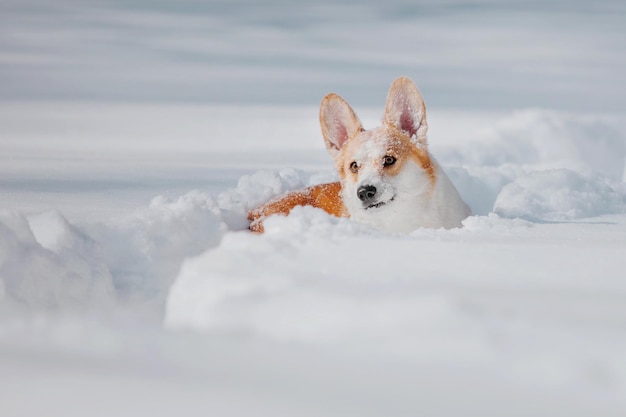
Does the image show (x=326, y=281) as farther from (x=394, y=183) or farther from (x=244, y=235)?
(x=394, y=183)

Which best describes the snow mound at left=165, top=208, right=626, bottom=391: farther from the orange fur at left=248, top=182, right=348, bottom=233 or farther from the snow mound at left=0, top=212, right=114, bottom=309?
the orange fur at left=248, top=182, right=348, bottom=233

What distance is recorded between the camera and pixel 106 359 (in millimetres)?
1992

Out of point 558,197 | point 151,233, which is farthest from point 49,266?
point 558,197

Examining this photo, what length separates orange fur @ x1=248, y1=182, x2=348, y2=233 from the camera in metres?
4.74

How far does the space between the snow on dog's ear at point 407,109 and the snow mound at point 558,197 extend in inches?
32.0

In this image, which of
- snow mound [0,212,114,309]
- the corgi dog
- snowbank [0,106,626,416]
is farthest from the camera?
the corgi dog

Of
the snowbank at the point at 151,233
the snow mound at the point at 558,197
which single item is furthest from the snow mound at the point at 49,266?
the snow mound at the point at 558,197

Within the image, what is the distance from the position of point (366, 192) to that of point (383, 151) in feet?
0.89

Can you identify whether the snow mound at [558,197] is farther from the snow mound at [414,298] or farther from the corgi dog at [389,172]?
the snow mound at [414,298]

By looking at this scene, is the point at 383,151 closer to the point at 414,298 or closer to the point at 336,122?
the point at 336,122

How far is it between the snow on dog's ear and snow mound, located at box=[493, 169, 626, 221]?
814mm

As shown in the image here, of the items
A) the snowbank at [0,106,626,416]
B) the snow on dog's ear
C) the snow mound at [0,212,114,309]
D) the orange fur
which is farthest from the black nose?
the snow mound at [0,212,114,309]

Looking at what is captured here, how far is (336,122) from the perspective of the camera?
15.8 feet

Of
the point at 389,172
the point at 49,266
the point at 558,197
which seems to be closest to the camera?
the point at 49,266
